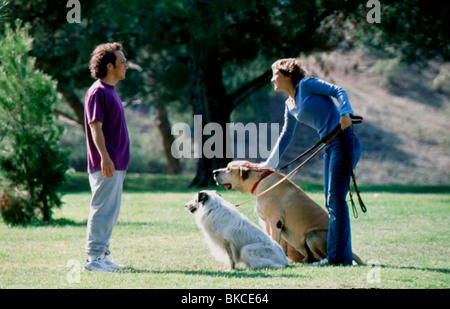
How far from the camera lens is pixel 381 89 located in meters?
47.0

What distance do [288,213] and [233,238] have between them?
3.04ft

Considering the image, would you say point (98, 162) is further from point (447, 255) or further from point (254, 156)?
point (254, 156)

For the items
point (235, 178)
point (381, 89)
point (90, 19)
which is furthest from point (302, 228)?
point (381, 89)

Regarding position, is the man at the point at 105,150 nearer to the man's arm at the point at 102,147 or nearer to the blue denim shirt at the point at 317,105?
the man's arm at the point at 102,147

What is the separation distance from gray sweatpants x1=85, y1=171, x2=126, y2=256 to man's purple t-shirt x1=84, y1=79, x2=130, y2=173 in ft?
0.41

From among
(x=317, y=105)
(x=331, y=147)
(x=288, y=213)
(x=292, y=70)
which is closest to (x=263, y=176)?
(x=288, y=213)

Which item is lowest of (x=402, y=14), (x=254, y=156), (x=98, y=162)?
(x=254, y=156)

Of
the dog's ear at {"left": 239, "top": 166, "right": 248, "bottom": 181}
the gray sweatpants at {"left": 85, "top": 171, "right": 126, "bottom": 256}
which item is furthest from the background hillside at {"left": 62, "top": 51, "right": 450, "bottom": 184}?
the gray sweatpants at {"left": 85, "top": 171, "right": 126, "bottom": 256}

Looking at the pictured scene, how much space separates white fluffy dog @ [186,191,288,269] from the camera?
6480mm

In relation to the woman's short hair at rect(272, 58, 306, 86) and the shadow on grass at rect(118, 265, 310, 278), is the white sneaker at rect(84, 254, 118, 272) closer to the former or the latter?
the shadow on grass at rect(118, 265, 310, 278)

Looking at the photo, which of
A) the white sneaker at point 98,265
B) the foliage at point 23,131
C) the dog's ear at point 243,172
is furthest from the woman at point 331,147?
the foliage at point 23,131

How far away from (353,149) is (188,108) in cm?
2301

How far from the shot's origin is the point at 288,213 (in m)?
7.15

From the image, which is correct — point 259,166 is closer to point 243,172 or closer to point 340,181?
point 243,172
